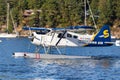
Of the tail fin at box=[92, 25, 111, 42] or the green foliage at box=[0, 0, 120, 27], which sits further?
the green foliage at box=[0, 0, 120, 27]

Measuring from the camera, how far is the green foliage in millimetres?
151500

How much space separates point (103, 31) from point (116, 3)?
8244 centimetres

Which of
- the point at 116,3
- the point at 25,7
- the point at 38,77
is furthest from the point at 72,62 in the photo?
the point at 25,7

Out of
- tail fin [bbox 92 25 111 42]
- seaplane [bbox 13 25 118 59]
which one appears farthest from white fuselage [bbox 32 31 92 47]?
tail fin [bbox 92 25 111 42]

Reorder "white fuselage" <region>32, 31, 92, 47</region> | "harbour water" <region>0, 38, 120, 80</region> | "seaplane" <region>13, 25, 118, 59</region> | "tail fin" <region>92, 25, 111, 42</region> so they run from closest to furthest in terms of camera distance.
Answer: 1. "harbour water" <region>0, 38, 120, 80</region>
2. "seaplane" <region>13, 25, 118, 59</region>
3. "white fuselage" <region>32, 31, 92, 47</region>
4. "tail fin" <region>92, 25, 111, 42</region>

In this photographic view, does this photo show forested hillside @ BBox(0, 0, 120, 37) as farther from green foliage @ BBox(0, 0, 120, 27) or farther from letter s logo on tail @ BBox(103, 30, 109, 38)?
letter s logo on tail @ BBox(103, 30, 109, 38)

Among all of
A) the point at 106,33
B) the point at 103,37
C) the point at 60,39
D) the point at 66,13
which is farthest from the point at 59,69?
the point at 66,13

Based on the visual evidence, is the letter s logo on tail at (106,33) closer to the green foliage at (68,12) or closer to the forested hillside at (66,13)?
the forested hillside at (66,13)

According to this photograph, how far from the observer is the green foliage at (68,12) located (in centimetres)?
15150

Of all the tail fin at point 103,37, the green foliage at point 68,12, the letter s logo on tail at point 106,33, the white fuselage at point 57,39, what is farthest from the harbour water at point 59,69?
the green foliage at point 68,12

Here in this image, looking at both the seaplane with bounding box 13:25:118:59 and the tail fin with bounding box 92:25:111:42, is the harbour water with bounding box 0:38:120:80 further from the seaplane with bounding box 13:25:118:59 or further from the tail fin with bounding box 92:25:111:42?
the tail fin with bounding box 92:25:111:42

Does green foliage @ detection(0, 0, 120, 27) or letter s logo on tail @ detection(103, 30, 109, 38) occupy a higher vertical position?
letter s logo on tail @ detection(103, 30, 109, 38)

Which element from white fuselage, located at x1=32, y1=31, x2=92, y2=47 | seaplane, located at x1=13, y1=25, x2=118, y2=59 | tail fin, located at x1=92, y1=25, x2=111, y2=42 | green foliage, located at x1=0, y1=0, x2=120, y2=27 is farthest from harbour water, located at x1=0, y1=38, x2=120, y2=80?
green foliage, located at x1=0, y1=0, x2=120, y2=27

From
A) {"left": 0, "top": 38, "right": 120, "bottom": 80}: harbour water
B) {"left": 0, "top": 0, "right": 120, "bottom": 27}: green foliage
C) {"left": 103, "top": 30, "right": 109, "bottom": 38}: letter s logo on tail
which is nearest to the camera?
{"left": 0, "top": 38, "right": 120, "bottom": 80}: harbour water
